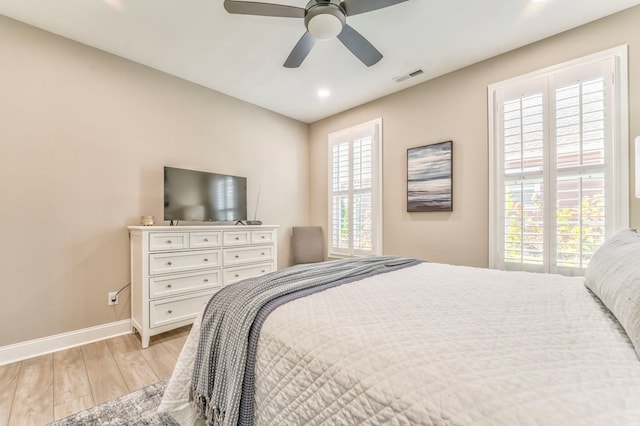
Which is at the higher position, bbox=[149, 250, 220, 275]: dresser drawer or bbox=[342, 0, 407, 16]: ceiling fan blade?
bbox=[342, 0, 407, 16]: ceiling fan blade

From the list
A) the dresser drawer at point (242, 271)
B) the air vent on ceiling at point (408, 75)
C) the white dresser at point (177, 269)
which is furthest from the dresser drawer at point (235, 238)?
the air vent on ceiling at point (408, 75)

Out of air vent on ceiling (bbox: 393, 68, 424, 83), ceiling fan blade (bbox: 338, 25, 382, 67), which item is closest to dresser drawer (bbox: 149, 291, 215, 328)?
ceiling fan blade (bbox: 338, 25, 382, 67)

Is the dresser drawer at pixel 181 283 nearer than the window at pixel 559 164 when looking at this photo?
No

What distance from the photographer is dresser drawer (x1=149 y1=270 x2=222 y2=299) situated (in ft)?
8.16

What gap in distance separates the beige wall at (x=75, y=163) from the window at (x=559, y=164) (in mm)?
3283

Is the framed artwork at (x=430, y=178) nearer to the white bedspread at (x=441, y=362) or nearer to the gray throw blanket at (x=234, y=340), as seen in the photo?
the white bedspread at (x=441, y=362)

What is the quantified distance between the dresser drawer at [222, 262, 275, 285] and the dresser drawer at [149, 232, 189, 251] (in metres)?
0.53

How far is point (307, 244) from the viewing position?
167 inches

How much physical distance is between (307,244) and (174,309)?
2.05 metres

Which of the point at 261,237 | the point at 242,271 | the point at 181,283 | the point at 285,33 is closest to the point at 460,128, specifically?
the point at 285,33

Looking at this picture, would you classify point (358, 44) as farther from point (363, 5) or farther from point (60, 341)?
point (60, 341)

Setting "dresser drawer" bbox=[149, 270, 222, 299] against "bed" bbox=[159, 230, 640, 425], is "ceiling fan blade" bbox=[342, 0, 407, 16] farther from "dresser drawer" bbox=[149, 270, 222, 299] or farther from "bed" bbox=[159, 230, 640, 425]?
"dresser drawer" bbox=[149, 270, 222, 299]

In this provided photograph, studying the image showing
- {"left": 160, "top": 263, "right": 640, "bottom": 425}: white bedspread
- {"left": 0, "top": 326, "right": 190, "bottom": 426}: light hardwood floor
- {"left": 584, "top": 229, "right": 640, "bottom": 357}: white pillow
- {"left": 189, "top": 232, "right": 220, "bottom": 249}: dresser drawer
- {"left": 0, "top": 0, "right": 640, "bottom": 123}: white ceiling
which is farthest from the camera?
{"left": 189, "top": 232, "right": 220, "bottom": 249}: dresser drawer

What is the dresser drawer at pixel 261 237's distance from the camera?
3.26 metres
